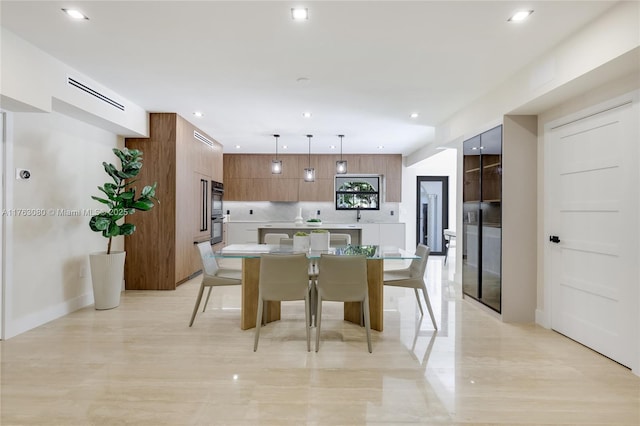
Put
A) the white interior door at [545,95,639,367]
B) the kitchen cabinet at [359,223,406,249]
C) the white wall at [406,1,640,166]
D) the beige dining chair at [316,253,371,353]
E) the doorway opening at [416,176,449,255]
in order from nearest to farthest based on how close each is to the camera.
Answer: the white wall at [406,1,640,166] < the white interior door at [545,95,639,367] < the beige dining chair at [316,253,371,353] < the kitchen cabinet at [359,223,406,249] < the doorway opening at [416,176,449,255]

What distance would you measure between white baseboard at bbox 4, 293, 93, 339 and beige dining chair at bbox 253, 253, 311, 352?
2381 millimetres

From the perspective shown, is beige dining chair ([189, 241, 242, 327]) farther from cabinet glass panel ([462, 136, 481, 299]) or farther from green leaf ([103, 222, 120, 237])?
cabinet glass panel ([462, 136, 481, 299])

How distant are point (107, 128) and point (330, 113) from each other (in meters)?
3.09

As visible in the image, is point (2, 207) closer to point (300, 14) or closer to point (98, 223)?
point (98, 223)

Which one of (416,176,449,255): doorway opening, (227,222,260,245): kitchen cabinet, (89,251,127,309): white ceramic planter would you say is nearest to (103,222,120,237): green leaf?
(89,251,127,309): white ceramic planter

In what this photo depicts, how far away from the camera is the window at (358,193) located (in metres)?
8.93

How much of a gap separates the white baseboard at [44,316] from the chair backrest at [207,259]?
1.80 m

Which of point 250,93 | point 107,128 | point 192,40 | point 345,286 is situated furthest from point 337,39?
point 107,128

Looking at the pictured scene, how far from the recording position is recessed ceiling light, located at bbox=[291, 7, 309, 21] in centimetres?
247

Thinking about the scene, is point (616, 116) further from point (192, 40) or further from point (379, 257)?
point (192, 40)

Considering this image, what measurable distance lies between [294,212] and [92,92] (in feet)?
18.7

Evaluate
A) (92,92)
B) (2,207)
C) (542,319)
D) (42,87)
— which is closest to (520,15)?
(542,319)

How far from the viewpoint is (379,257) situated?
3.24 meters

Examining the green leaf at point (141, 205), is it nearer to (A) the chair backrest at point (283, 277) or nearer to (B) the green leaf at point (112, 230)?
(B) the green leaf at point (112, 230)
